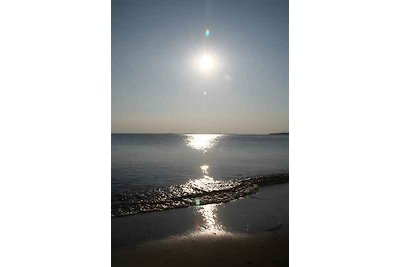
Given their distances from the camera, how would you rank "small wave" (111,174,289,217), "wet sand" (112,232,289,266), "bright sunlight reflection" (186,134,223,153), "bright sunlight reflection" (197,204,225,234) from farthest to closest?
"bright sunlight reflection" (186,134,223,153), "small wave" (111,174,289,217), "bright sunlight reflection" (197,204,225,234), "wet sand" (112,232,289,266)

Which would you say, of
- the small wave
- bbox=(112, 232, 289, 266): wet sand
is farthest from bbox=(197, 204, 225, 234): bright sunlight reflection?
the small wave

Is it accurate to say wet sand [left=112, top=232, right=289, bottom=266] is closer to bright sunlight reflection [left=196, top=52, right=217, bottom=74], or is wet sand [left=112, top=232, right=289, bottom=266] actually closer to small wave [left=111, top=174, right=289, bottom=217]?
small wave [left=111, top=174, right=289, bottom=217]

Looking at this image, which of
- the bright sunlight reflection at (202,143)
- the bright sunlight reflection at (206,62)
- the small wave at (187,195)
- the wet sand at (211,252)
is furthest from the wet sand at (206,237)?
the bright sunlight reflection at (202,143)

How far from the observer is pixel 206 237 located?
1.94m

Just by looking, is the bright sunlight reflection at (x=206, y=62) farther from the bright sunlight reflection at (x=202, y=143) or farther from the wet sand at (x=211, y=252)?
→ the bright sunlight reflection at (x=202, y=143)

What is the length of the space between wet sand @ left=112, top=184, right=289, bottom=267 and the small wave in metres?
0.26

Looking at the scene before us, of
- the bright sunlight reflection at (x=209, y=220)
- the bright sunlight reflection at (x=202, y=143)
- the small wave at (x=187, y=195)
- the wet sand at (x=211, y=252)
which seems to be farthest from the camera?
the bright sunlight reflection at (x=202, y=143)

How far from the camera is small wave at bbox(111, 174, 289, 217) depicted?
289 centimetres

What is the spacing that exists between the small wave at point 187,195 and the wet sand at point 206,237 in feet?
0.85

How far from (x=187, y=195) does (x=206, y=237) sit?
5.03 ft

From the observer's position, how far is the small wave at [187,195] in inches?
114

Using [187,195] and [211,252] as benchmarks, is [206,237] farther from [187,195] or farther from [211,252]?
[187,195]
